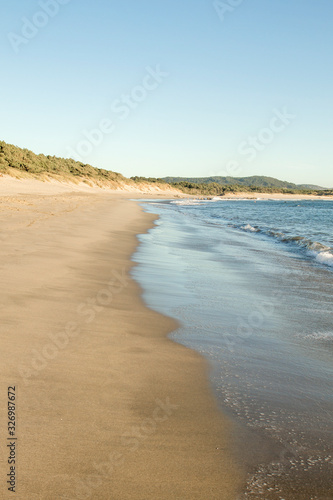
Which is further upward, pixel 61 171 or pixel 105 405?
pixel 61 171

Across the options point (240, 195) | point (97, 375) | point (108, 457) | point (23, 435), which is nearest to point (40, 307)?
point (97, 375)

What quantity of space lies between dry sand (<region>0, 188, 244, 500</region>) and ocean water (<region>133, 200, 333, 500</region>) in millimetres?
158

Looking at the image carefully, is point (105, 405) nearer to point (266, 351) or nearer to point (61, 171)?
point (266, 351)

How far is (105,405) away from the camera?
237 cm

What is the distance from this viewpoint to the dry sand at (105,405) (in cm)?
177

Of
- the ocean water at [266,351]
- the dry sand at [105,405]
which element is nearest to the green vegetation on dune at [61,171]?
the ocean water at [266,351]

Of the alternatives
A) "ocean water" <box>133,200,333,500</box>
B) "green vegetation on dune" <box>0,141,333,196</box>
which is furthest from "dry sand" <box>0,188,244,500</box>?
"green vegetation on dune" <box>0,141,333,196</box>

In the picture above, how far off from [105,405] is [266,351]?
1702 mm

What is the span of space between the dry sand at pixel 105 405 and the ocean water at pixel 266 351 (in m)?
0.16

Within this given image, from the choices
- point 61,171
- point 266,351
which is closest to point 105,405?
point 266,351

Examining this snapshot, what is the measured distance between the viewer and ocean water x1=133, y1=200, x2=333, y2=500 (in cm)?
196

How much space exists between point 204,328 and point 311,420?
1.73m

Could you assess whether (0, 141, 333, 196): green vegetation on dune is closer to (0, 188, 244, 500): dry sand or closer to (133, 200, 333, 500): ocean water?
(133, 200, 333, 500): ocean water

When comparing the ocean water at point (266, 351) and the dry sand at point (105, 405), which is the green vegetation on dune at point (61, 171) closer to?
the ocean water at point (266, 351)
